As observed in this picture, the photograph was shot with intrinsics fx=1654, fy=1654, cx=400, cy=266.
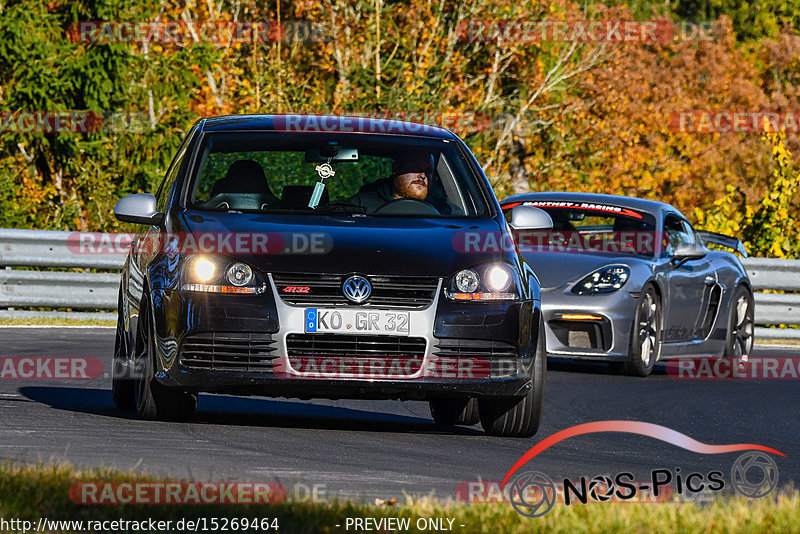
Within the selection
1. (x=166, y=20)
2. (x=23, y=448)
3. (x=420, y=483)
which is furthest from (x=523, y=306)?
(x=166, y=20)

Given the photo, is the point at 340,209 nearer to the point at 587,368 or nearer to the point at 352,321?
the point at 352,321

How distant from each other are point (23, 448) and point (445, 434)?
8.24 ft

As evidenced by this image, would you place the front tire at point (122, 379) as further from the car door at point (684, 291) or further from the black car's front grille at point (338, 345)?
the car door at point (684, 291)

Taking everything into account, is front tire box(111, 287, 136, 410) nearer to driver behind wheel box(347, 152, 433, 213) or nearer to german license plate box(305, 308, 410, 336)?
driver behind wheel box(347, 152, 433, 213)

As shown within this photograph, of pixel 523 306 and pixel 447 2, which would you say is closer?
pixel 523 306

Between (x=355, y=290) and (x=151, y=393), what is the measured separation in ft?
4.10

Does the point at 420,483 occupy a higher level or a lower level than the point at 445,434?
higher

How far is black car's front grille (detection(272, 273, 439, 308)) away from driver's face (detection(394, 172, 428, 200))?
1.34 meters

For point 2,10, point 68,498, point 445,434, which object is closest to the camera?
point 68,498

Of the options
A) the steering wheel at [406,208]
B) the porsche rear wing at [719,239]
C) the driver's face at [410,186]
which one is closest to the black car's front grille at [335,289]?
the steering wheel at [406,208]

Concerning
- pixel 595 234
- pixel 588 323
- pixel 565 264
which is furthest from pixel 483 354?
pixel 595 234

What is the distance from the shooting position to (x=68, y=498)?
17.1 feet

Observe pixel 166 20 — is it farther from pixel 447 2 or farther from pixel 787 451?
pixel 787 451

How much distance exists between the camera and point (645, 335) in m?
13.4
